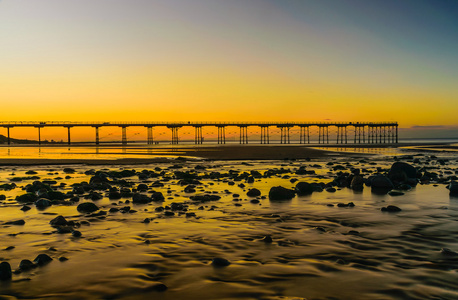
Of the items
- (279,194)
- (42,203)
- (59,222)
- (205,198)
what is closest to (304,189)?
(279,194)

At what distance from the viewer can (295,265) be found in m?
6.62

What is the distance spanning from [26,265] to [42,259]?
0.32 meters

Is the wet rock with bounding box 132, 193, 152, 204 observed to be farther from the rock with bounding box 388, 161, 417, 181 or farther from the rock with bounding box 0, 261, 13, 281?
the rock with bounding box 388, 161, 417, 181

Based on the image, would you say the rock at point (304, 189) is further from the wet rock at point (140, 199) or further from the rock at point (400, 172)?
the wet rock at point (140, 199)

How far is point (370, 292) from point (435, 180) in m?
17.6

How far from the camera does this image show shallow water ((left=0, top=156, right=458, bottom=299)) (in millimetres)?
5590

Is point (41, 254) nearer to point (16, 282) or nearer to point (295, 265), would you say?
point (16, 282)

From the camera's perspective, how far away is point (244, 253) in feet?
24.3

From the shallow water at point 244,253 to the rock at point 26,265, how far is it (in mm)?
166

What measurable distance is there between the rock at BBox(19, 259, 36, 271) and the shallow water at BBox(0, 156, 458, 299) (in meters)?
0.17

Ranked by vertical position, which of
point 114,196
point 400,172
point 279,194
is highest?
point 400,172

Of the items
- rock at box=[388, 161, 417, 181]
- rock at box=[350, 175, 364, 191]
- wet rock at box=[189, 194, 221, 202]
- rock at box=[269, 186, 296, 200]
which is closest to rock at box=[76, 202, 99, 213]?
wet rock at box=[189, 194, 221, 202]

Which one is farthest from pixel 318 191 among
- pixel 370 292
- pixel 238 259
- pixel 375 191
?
pixel 370 292

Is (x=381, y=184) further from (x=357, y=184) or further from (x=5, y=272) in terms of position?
(x=5, y=272)
